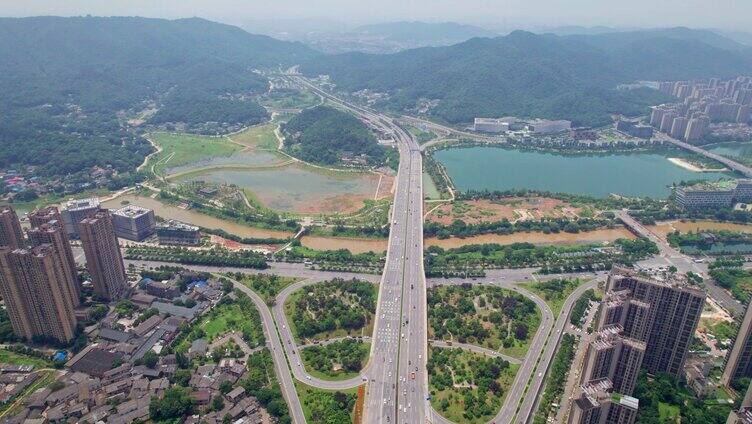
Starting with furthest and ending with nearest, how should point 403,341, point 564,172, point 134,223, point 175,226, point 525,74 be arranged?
1. point 525,74
2. point 564,172
3. point 175,226
4. point 134,223
5. point 403,341

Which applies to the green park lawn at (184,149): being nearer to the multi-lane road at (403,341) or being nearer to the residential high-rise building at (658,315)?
the multi-lane road at (403,341)

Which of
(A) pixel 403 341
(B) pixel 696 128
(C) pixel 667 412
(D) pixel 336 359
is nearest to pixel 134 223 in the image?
(D) pixel 336 359

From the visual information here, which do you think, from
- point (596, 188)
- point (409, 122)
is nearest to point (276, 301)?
point (596, 188)

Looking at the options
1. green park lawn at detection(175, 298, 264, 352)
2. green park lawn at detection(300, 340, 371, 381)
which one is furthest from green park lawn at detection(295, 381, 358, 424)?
green park lawn at detection(175, 298, 264, 352)

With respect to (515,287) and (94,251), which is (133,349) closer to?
(94,251)

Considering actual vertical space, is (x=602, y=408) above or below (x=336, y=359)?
above

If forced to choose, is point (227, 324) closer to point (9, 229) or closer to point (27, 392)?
point (27, 392)

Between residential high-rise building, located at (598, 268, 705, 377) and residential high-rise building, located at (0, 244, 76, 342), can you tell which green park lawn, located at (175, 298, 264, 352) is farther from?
residential high-rise building, located at (598, 268, 705, 377)
